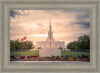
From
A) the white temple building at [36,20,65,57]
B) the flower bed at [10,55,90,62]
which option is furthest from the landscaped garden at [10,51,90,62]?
the white temple building at [36,20,65,57]

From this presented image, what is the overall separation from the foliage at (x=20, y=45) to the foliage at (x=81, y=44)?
4.92ft

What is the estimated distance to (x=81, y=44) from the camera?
5668 mm

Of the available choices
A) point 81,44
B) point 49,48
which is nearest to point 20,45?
point 49,48

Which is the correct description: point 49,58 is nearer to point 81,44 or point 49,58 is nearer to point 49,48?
point 49,48

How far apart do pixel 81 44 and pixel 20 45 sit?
234cm

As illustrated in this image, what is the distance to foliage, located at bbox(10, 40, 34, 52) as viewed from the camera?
547 cm

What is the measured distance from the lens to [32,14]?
551 cm

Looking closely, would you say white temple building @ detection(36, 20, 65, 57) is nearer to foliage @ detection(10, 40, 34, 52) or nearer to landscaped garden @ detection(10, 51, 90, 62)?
landscaped garden @ detection(10, 51, 90, 62)

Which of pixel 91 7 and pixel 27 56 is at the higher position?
pixel 91 7

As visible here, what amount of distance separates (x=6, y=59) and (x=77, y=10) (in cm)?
313

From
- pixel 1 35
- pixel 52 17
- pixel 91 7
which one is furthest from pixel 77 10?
pixel 1 35

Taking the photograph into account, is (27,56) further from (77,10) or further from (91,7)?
(91,7)

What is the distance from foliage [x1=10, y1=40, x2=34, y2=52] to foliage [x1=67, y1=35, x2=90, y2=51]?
1.50 metres

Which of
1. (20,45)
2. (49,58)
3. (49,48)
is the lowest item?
(49,58)
